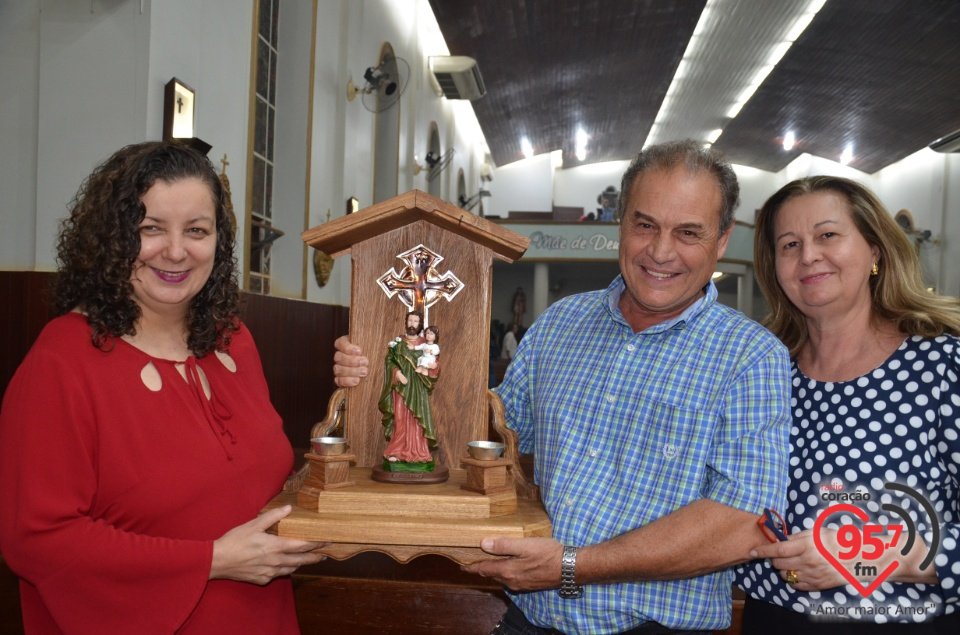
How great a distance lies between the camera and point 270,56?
666 centimetres

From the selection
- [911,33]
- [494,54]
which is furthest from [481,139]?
[911,33]

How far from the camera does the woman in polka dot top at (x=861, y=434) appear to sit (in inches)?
66.6

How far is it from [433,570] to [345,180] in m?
5.38

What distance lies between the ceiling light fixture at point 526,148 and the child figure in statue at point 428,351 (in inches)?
760

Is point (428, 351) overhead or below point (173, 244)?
below

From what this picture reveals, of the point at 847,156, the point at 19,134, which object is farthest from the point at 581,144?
the point at 19,134

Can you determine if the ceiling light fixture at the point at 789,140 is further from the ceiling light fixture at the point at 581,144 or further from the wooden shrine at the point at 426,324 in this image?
the wooden shrine at the point at 426,324

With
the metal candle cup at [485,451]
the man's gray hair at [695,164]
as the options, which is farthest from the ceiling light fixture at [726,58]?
the metal candle cup at [485,451]

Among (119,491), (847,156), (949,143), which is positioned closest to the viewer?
(119,491)

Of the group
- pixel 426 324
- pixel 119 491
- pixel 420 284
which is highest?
pixel 420 284

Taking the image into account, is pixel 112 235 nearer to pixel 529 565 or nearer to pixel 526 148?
pixel 529 565

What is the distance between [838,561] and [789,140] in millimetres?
19698

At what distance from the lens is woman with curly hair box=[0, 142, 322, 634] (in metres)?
1.52

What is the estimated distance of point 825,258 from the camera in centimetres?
191
